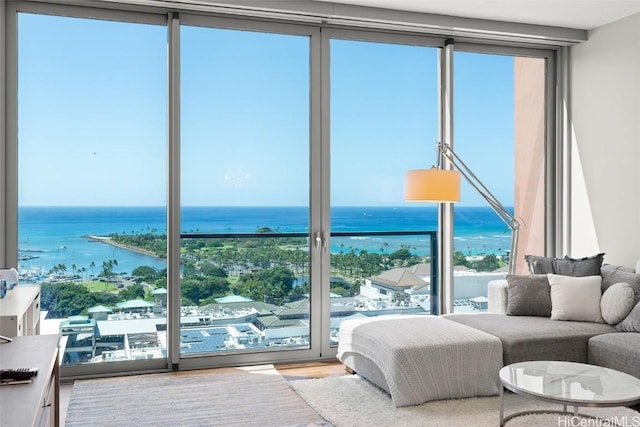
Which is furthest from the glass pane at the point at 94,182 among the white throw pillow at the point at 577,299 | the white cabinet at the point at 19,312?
the white throw pillow at the point at 577,299

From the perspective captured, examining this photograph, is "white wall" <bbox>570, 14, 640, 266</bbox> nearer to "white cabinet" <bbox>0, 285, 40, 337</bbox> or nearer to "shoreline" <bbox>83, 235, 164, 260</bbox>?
"shoreline" <bbox>83, 235, 164, 260</bbox>

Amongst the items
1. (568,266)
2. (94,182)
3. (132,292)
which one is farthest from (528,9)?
(132,292)

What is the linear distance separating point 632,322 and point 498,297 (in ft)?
3.06

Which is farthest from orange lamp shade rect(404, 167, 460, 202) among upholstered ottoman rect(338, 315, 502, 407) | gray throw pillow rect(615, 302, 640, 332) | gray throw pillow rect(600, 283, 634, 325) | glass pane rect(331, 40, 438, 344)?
gray throw pillow rect(615, 302, 640, 332)

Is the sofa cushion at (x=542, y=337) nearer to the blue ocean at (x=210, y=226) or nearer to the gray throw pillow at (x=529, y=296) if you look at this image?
the gray throw pillow at (x=529, y=296)

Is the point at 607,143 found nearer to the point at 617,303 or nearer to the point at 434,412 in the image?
the point at 617,303

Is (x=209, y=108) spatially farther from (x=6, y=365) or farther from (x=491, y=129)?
(x=6, y=365)

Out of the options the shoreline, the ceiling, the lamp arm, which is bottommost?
the shoreline

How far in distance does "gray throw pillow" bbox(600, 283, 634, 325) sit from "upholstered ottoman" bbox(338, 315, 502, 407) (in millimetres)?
972

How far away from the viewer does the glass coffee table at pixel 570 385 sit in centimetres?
269

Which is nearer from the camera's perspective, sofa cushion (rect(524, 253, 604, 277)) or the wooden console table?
the wooden console table

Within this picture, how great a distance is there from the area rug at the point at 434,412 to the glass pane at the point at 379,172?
1.17 metres

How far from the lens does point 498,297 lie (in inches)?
182

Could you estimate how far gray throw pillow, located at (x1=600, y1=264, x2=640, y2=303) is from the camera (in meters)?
4.18
